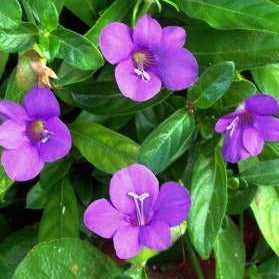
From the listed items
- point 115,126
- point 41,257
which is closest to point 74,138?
point 115,126

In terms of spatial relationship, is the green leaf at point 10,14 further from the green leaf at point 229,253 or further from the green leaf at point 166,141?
the green leaf at point 229,253

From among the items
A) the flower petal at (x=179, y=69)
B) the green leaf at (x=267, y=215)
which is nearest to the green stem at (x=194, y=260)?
the green leaf at (x=267, y=215)

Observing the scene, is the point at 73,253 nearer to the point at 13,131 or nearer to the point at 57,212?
the point at 57,212

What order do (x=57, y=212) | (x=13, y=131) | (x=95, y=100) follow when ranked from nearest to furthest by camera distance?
(x=13, y=131) < (x=95, y=100) < (x=57, y=212)

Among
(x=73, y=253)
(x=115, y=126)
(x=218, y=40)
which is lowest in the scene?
(x=73, y=253)

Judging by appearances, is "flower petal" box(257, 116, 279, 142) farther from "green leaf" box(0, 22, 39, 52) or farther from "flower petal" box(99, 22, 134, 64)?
"green leaf" box(0, 22, 39, 52)

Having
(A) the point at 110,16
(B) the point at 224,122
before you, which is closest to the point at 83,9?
(A) the point at 110,16

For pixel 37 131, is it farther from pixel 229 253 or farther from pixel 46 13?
pixel 229 253
